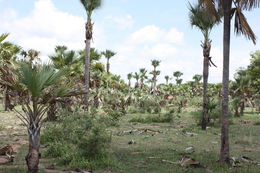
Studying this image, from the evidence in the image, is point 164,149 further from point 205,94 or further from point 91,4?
point 91,4

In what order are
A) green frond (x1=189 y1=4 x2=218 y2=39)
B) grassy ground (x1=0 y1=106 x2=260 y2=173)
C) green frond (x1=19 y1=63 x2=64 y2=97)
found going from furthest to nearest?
green frond (x1=189 y1=4 x2=218 y2=39)
grassy ground (x1=0 y1=106 x2=260 y2=173)
green frond (x1=19 y1=63 x2=64 y2=97)

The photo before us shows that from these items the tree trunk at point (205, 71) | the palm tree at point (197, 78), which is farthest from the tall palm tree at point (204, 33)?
the palm tree at point (197, 78)

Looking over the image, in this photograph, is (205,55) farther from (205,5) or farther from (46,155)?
(46,155)

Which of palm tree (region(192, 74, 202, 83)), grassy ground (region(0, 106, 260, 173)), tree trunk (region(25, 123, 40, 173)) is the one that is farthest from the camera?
palm tree (region(192, 74, 202, 83))

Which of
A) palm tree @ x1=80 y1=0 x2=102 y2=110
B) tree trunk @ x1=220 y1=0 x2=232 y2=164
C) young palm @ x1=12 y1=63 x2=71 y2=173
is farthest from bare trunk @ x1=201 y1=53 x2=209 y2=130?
young palm @ x1=12 y1=63 x2=71 y2=173

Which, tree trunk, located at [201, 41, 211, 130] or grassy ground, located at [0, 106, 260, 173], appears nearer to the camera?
grassy ground, located at [0, 106, 260, 173]

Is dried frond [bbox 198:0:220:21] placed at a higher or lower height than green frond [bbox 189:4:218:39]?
lower

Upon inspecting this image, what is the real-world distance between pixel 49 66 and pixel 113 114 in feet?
45.1

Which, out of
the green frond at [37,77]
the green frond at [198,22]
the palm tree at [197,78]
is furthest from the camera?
the palm tree at [197,78]

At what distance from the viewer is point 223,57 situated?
975 centimetres

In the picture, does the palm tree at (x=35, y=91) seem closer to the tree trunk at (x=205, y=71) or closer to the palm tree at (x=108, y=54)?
the tree trunk at (x=205, y=71)

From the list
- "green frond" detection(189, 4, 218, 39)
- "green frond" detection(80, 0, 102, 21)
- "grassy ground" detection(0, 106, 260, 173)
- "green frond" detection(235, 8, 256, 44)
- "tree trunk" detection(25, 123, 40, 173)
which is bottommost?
"grassy ground" detection(0, 106, 260, 173)

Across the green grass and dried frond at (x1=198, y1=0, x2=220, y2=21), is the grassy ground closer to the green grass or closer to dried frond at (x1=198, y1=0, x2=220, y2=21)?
the green grass

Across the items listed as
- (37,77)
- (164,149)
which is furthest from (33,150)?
(164,149)
